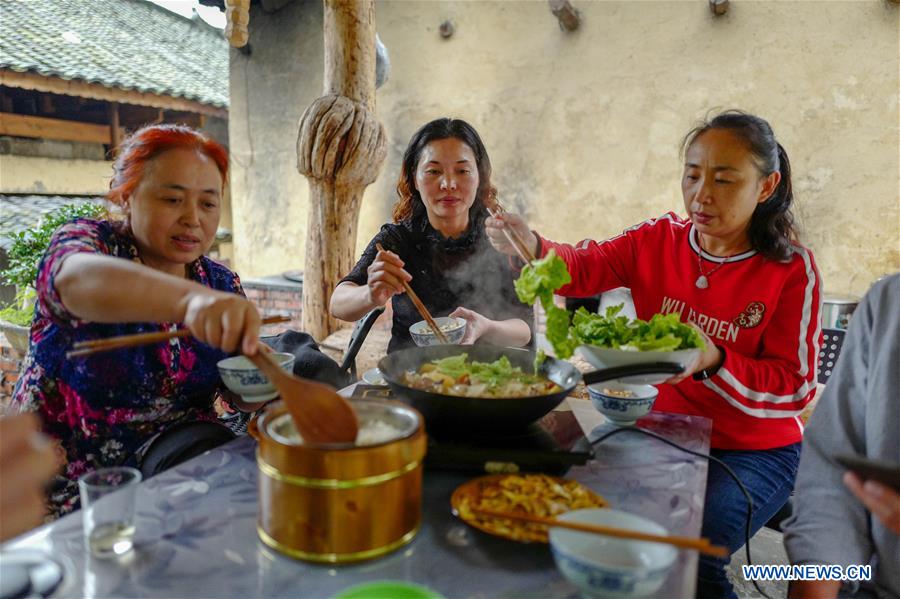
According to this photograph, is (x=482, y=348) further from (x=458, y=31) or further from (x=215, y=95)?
(x=215, y=95)

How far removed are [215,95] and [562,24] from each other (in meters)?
7.86

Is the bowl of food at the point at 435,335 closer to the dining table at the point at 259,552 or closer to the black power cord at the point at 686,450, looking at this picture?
the black power cord at the point at 686,450

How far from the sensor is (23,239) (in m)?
5.62

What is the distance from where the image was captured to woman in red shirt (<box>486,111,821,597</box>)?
239cm

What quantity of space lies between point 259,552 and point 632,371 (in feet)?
3.88

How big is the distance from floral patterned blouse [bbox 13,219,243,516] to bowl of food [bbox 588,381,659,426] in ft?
5.22

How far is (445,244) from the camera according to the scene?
11.5 feet

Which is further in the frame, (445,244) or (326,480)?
(445,244)

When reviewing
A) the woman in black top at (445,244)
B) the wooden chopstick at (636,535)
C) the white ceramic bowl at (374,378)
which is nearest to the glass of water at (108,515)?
the wooden chopstick at (636,535)

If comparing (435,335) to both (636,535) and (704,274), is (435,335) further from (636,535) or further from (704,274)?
(636,535)

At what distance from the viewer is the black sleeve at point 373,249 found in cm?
343

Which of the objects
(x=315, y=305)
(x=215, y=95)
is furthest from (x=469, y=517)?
(x=215, y=95)

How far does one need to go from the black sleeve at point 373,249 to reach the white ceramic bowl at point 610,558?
2.34 metres

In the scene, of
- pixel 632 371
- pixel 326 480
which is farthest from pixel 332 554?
pixel 632 371
